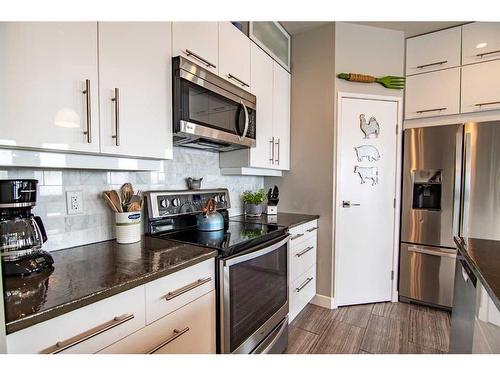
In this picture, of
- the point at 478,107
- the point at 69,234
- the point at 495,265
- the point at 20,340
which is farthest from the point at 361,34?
the point at 20,340

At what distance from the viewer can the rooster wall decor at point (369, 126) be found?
241 cm

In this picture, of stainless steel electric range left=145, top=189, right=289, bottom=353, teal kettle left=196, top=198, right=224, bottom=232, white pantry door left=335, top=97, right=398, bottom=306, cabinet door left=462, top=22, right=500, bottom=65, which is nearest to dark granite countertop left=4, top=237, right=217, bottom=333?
stainless steel electric range left=145, top=189, right=289, bottom=353

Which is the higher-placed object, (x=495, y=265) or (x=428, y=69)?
(x=428, y=69)

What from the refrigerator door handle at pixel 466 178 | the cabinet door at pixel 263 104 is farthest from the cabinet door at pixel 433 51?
the cabinet door at pixel 263 104

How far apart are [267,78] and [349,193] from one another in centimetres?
126

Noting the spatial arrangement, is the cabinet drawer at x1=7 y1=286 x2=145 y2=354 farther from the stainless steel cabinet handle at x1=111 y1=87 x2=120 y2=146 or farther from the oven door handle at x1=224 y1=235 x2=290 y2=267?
the stainless steel cabinet handle at x1=111 y1=87 x2=120 y2=146

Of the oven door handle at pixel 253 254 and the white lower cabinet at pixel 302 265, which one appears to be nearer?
the oven door handle at pixel 253 254

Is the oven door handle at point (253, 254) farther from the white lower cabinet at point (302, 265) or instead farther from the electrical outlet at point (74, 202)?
the electrical outlet at point (74, 202)

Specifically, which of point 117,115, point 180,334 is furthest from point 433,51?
point 180,334

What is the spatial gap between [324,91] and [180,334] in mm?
2227

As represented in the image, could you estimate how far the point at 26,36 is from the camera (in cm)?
87

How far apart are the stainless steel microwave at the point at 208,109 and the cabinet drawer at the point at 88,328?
86cm
